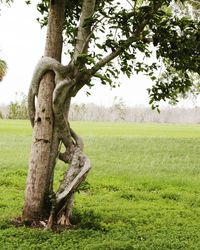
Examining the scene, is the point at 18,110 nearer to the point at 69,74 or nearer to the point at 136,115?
the point at 136,115

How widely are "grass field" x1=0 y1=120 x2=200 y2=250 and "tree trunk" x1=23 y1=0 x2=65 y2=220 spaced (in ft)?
1.71

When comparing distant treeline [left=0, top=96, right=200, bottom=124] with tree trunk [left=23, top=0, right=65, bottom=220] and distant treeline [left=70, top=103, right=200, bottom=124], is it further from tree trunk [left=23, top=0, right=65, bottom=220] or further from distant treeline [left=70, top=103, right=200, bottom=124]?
tree trunk [left=23, top=0, right=65, bottom=220]

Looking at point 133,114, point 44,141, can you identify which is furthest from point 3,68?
point 133,114

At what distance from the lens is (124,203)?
10.8m

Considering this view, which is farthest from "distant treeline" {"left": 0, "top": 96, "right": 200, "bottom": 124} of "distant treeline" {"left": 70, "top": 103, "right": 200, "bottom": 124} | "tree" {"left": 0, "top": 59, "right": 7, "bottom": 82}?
"tree" {"left": 0, "top": 59, "right": 7, "bottom": 82}

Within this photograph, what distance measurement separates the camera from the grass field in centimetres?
733

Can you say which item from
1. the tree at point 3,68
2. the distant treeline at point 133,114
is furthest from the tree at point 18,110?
the tree at point 3,68

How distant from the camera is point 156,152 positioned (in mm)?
21516

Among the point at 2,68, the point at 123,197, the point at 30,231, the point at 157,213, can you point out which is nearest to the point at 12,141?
the point at 2,68

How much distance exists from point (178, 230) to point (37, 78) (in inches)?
125

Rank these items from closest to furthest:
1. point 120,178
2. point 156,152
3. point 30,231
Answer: point 30,231 < point 120,178 < point 156,152

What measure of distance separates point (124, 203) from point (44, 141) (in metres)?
3.26

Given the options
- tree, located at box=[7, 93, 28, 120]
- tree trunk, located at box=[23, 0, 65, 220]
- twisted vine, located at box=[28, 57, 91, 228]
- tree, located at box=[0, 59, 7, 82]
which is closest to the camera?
twisted vine, located at box=[28, 57, 91, 228]

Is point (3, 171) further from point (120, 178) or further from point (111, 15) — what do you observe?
point (111, 15)
